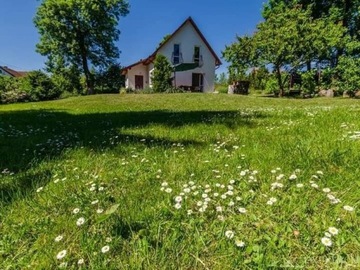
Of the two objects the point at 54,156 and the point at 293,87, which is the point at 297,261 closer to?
the point at 54,156

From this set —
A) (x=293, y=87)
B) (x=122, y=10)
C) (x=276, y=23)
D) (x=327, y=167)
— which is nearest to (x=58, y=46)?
(x=122, y=10)

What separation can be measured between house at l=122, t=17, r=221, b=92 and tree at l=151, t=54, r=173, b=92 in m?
4.60

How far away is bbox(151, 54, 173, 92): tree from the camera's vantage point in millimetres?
33531

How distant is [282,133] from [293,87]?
3352 centimetres

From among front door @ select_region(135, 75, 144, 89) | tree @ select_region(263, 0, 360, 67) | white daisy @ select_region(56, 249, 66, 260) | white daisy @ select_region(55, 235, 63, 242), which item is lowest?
white daisy @ select_region(56, 249, 66, 260)

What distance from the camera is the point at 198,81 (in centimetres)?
4172

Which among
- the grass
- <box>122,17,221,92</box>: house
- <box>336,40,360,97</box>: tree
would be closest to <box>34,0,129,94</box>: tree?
<box>122,17,221,92</box>: house

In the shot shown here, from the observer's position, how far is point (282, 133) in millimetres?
5074

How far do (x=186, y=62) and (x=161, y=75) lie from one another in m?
7.93

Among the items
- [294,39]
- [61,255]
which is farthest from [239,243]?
[294,39]

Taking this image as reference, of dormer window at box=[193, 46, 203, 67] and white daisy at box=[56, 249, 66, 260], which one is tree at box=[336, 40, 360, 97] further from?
white daisy at box=[56, 249, 66, 260]

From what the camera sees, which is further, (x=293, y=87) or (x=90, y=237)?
(x=293, y=87)

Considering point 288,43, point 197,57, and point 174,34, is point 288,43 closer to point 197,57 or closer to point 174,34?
point 197,57

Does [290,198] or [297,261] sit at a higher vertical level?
[290,198]
